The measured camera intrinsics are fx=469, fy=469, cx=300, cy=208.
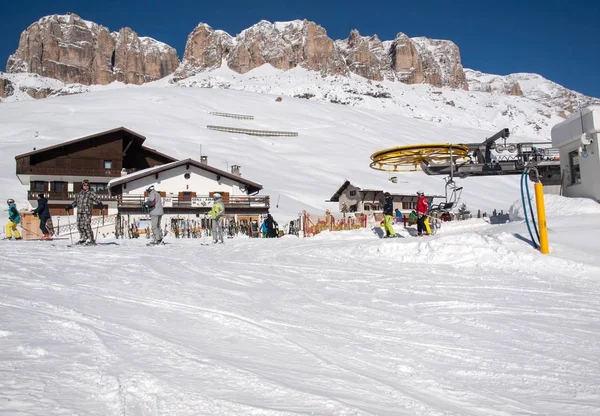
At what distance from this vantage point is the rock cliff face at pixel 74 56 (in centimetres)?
18400

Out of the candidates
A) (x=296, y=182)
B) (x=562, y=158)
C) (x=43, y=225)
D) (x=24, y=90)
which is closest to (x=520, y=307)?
(x=562, y=158)

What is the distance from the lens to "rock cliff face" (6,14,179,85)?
184000mm

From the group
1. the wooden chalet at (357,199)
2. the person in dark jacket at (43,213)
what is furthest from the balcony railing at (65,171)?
the person in dark jacket at (43,213)

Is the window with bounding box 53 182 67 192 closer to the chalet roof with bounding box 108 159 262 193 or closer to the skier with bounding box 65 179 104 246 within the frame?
the chalet roof with bounding box 108 159 262 193

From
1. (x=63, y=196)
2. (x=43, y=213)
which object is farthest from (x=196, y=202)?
(x=43, y=213)

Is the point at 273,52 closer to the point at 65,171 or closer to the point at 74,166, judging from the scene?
the point at 74,166

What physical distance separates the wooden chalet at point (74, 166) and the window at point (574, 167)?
34.8 m

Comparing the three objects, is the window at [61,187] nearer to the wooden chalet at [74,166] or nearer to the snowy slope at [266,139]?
the wooden chalet at [74,166]

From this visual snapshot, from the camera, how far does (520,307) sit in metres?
5.70

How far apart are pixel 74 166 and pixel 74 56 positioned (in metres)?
169

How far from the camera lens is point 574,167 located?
15.1m

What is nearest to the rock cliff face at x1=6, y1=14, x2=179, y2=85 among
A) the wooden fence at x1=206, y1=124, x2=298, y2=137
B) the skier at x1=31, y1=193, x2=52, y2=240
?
the wooden fence at x1=206, y1=124, x2=298, y2=137

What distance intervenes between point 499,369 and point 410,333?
104cm

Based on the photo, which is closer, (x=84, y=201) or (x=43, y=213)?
(x=84, y=201)
